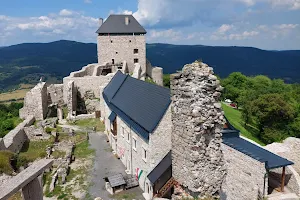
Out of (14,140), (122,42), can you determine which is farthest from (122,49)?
(14,140)

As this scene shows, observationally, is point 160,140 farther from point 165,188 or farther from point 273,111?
point 273,111

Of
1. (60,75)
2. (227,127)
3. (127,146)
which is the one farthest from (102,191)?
(60,75)

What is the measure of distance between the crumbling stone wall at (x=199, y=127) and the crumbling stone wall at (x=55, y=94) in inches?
1126

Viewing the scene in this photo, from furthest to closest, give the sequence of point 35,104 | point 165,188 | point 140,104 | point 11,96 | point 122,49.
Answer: point 11,96, point 122,49, point 35,104, point 140,104, point 165,188

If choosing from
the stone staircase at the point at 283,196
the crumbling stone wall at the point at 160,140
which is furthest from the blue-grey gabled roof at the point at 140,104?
the stone staircase at the point at 283,196

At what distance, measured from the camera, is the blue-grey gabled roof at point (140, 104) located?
661 inches

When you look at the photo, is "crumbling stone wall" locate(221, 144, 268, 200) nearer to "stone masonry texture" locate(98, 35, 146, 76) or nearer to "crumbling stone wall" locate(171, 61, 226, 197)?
"crumbling stone wall" locate(171, 61, 226, 197)

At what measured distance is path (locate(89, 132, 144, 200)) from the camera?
714 inches

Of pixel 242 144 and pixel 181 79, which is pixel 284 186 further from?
pixel 181 79

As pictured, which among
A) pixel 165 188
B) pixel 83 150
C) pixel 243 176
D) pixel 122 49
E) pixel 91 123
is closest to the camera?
pixel 165 188

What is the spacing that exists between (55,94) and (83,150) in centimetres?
1446

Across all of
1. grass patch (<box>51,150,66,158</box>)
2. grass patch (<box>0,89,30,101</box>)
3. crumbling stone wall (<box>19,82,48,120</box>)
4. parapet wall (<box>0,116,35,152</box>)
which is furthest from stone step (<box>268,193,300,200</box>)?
grass patch (<box>0,89,30,101</box>)

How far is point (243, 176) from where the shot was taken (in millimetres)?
15375

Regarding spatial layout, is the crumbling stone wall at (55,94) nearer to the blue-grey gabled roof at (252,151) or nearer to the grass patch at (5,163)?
the grass patch at (5,163)
